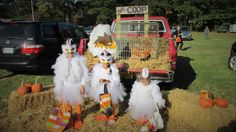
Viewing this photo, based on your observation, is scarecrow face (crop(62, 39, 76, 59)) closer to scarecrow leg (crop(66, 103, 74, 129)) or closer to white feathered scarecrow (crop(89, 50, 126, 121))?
white feathered scarecrow (crop(89, 50, 126, 121))

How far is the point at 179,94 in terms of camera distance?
519 centimetres

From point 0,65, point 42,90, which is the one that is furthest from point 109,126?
point 0,65

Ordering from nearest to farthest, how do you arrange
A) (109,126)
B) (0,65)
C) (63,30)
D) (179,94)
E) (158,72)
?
1. (109,126)
2. (179,94)
3. (158,72)
4. (0,65)
5. (63,30)

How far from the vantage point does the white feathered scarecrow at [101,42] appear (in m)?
6.15

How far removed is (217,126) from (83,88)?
2.53m

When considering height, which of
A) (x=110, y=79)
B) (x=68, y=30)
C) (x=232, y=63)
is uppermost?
(x=68, y=30)

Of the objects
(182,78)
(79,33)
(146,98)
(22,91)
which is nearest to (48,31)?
(79,33)

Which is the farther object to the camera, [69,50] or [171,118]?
[171,118]

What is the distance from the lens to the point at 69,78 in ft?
14.3

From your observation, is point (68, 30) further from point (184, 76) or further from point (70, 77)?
point (70, 77)

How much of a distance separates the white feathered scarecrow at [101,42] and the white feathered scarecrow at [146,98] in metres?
2.02

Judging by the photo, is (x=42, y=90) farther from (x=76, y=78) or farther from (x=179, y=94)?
(x=179, y=94)

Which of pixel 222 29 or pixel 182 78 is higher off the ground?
pixel 222 29

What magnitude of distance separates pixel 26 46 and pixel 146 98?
16.4 ft
